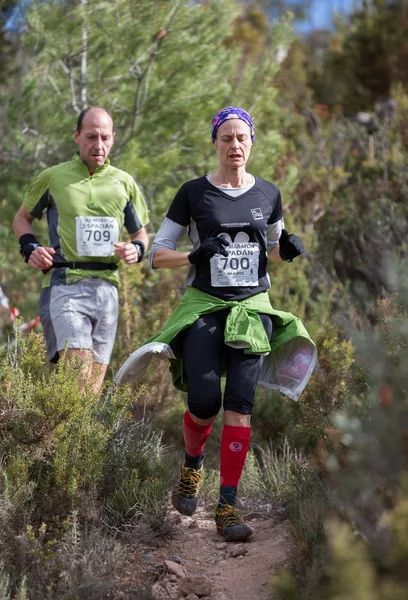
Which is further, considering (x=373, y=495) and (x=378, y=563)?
(x=373, y=495)

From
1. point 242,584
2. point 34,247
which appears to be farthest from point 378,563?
point 34,247

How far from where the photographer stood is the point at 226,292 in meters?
4.07

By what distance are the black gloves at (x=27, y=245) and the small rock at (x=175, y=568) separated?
6.31ft

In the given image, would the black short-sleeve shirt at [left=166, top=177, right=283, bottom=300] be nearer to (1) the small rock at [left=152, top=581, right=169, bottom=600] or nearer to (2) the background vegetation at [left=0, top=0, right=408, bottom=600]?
(2) the background vegetation at [left=0, top=0, right=408, bottom=600]

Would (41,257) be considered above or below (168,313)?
above

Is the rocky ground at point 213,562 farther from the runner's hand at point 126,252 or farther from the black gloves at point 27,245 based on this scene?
the black gloves at point 27,245

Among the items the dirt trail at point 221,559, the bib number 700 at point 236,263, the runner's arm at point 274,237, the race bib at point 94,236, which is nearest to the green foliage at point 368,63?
the race bib at point 94,236

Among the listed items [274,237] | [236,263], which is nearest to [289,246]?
[274,237]

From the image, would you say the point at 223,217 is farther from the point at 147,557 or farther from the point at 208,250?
the point at 147,557

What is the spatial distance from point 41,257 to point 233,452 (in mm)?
1489

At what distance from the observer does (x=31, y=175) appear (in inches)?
281

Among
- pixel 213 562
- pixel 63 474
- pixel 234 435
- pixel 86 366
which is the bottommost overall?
pixel 213 562

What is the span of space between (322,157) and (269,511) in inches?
260

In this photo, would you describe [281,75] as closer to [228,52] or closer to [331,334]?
[228,52]
